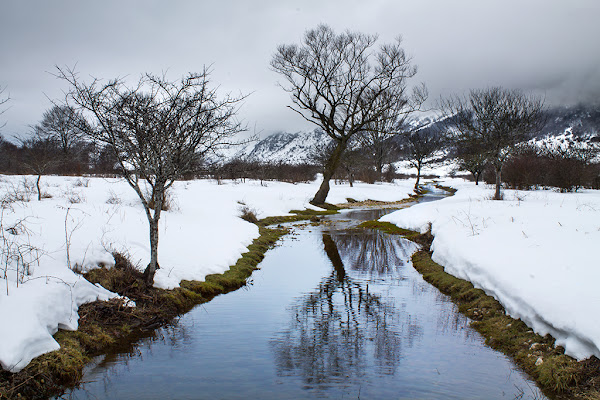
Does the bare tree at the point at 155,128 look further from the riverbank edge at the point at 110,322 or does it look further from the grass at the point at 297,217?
the grass at the point at 297,217

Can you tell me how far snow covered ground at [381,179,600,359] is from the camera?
16.2ft

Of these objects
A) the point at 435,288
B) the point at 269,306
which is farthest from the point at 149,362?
the point at 435,288

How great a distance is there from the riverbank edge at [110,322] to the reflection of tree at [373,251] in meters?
3.63

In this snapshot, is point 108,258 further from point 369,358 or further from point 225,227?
point 225,227

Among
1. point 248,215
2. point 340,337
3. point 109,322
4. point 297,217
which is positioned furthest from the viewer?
point 297,217

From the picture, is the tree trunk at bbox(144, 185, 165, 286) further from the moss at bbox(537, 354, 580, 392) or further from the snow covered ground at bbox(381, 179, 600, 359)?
the snow covered ground at bbox(381, 179, 600, 359)

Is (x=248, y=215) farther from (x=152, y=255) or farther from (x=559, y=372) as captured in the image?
(x=559, y=372)

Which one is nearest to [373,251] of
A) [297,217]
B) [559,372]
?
[559,372]

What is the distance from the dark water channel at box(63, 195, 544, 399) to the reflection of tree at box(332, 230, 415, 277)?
64.4 inches

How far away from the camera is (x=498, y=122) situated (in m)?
21.5

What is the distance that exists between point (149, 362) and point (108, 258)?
3.25m

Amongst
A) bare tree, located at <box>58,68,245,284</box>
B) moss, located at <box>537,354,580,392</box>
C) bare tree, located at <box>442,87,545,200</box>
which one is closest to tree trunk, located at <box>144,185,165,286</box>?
Answer: bare tree, located at <box>58,68,245,284</box>

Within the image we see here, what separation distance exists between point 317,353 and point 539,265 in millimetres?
4545

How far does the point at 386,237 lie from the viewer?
15820 mm
